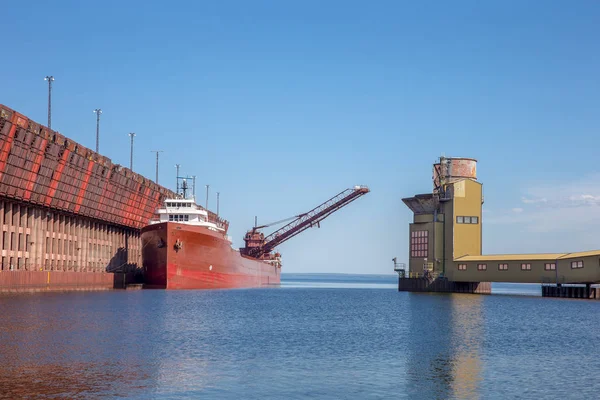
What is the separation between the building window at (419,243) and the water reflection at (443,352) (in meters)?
19.8

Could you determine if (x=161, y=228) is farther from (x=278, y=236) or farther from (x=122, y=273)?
(x=278, y=236)

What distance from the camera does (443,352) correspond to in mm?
34219

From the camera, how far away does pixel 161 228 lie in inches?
3243

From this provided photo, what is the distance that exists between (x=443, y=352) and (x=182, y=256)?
52.3 m

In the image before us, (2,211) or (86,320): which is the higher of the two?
(2,211)

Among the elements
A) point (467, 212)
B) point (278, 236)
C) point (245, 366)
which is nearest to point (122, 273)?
point (278, 236)

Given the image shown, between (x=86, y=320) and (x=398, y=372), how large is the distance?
21.8 metres

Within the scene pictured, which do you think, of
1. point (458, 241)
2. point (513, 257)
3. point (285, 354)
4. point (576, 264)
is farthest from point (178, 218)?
point (285, 354)

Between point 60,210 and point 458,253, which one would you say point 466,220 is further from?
point 60,210

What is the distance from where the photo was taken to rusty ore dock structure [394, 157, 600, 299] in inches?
2936

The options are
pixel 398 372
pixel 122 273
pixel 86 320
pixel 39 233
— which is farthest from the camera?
pixel 122 273

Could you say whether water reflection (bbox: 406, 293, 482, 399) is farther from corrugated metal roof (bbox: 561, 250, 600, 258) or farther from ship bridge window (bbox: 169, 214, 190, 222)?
ship bridge window (bbox: 169, 214, 190, 222)

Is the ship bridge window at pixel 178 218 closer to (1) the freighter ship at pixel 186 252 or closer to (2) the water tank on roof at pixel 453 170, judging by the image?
(1) the freighter ship at pixel 186 252

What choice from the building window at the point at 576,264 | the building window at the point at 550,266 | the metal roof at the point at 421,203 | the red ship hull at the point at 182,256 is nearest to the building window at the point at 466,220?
the metal roof at the point at 421,203
